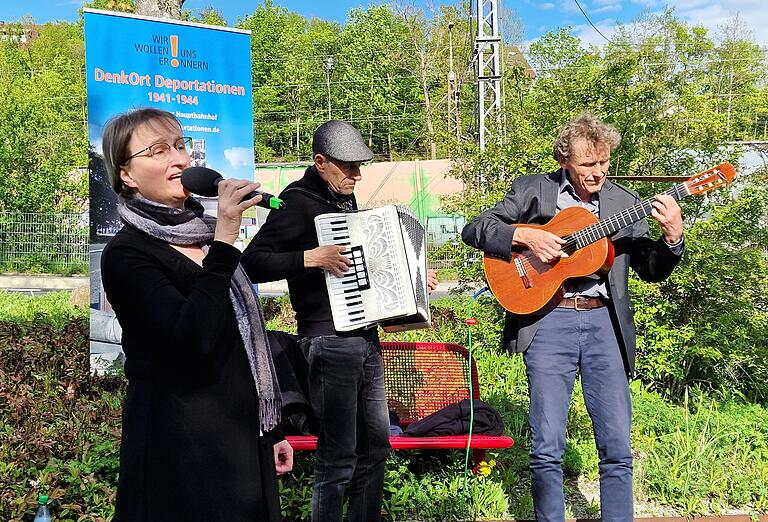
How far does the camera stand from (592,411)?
3674mm

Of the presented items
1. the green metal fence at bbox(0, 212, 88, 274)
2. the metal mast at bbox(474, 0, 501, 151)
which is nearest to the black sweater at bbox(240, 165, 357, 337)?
the metal mast at bbox(474, 0, 501, 151)

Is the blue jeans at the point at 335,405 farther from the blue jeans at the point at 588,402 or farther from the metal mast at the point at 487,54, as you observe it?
the metal mast at the point at 487,54

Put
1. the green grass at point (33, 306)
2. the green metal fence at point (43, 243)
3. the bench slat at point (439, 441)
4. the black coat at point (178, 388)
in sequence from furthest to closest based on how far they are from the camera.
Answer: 1. the green metal fence at point (43, 243)
2. the green grass at point (33, 306)
3. the bench slat at point (439, 441)
4. the black coat at point (178, 388)

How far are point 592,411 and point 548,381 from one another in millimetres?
284

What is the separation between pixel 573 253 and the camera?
12.0 ft

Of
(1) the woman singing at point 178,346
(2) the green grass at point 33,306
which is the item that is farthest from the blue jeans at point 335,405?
(2) the green grass at point 33,306

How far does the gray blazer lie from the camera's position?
3.64 metres

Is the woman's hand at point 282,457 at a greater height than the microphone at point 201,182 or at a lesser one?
lesser

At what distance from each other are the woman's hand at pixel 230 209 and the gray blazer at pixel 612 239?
1.97 meters

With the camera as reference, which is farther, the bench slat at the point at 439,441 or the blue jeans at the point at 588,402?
the bench slat at the point at 439,441

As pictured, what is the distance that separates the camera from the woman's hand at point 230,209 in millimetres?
2088

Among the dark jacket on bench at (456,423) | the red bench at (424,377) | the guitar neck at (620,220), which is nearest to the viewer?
the guitar neck at (620,220)

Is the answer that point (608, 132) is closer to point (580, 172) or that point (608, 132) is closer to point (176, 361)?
point (580, 172)

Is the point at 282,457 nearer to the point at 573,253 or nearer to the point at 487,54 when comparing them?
the point at 573,253
